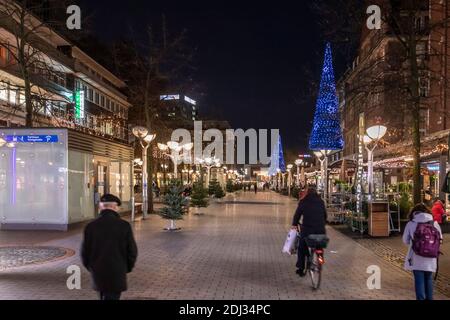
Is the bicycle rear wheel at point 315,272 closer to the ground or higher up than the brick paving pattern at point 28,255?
higher up

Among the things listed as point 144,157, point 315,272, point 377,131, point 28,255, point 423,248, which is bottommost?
point 28,255

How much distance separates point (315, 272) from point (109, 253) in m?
4.63

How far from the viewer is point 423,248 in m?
7.66

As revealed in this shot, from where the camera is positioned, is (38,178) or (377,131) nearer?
(377,131)

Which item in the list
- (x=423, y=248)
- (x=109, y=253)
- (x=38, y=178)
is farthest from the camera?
(x=38, y=178)

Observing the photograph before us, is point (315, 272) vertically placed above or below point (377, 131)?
below

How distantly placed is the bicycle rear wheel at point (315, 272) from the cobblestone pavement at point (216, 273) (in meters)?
0.14

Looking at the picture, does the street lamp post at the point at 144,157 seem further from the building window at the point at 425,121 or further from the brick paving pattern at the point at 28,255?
the building window at the point at 425,121

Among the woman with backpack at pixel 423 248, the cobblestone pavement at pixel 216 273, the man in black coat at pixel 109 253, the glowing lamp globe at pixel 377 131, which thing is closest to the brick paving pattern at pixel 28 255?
the cobblestone pavement at pixel 216 273

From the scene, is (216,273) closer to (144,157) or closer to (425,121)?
(144,157)

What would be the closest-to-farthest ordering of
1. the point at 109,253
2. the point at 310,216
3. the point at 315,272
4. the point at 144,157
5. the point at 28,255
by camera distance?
1. the point at 109,253
2. the point at 315,272
3. the point at 310,216
4. the point at 28,255
5. the point at 144,157

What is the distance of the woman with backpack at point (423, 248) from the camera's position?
7668 mm

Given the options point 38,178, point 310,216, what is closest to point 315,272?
point 310,216

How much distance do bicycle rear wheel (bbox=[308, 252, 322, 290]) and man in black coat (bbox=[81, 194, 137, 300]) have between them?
13.7 feet
